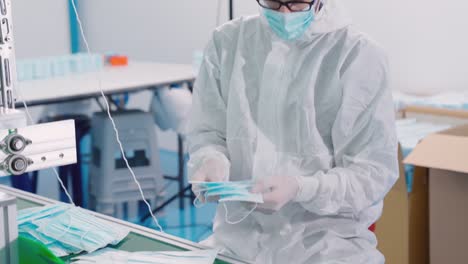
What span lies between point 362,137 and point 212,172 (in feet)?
1.10

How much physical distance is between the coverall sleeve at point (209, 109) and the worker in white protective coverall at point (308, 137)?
36 mm

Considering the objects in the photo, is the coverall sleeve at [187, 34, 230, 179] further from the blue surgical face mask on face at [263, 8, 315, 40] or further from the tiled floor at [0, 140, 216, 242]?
the tiled floor at [0, 140, 216, 242]

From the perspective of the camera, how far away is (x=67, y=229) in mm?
1306

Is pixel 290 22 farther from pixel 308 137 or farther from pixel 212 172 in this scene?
pixel 212 172

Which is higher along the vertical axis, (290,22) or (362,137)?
(290,22)

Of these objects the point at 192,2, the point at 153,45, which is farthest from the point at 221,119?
the point at 153,45

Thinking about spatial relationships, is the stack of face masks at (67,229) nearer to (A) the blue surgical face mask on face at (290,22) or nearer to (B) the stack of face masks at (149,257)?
(B) the stack of face masks at (149,257)

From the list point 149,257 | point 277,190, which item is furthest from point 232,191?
point 149,257

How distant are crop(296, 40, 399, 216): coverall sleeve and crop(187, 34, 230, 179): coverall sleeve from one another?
0.29m

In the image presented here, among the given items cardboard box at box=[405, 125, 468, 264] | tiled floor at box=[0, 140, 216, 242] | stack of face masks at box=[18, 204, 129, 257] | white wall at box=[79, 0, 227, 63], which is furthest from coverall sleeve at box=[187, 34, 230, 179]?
white wall at box=[79, 0, 227, 63]

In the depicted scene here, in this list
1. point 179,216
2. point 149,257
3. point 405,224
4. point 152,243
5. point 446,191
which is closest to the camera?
point 149,257

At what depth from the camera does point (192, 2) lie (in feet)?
16.0

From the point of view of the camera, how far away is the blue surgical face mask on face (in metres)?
1.44

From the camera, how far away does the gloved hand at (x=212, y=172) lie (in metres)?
1.41
